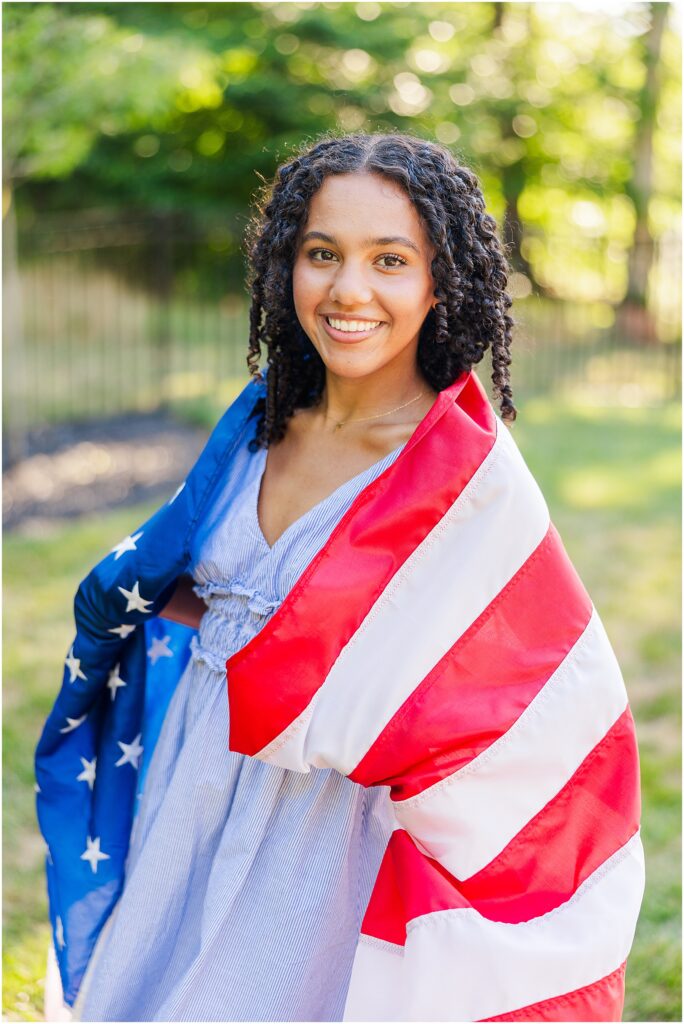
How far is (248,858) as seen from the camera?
197 centimetres

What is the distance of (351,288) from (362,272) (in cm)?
5

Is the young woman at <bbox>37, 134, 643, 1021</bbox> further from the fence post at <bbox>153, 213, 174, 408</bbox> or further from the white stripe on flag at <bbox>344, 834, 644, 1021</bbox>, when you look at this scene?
the fence post at <bbox>153, 213, 174, 408</bbox>

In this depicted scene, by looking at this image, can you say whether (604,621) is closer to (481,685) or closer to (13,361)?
(481,685)

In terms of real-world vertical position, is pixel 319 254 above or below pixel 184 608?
above

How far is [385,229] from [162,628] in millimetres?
1068

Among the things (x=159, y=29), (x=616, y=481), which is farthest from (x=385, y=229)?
(x=159, y=29)

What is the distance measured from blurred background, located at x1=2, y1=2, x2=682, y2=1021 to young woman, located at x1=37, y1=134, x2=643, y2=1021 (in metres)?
0.52

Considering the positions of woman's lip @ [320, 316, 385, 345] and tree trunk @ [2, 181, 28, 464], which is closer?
woman's lip @ [320, 316, 385, 345]

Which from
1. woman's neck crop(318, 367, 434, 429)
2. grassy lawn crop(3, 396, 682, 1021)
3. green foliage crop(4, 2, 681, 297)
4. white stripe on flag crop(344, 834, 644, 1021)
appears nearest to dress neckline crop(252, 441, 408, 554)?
woman's neck crop(318, 367, 434, 429)

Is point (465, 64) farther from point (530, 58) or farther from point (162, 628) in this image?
point (162, 628)

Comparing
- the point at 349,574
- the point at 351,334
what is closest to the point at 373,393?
the point at 351,334

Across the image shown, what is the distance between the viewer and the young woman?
1704 mm

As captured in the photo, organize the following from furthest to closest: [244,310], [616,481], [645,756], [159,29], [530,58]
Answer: [530,58] → [244,310] → [159,29] → [616,481] → [645,756]

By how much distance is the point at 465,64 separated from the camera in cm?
1282
